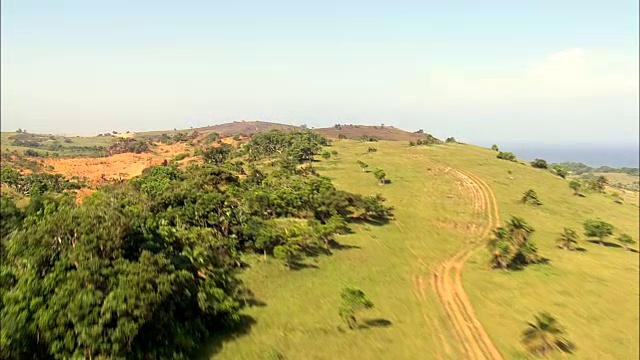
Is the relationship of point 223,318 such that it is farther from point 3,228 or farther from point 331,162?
point 331,162

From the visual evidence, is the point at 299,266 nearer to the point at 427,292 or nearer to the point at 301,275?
the point at 301,275

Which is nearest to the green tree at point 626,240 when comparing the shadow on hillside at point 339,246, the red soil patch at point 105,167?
the shadow on hillside at point 339,246

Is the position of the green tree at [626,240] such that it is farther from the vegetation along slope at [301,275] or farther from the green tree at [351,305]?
the green tree at [351,305]

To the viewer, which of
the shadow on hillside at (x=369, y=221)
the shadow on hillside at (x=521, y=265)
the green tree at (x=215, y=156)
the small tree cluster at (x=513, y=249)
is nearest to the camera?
the shadow on hillside at (x=521, y=265)

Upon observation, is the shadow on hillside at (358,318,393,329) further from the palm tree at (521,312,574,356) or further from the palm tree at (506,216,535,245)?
the palm tree at (506,216,535,245)

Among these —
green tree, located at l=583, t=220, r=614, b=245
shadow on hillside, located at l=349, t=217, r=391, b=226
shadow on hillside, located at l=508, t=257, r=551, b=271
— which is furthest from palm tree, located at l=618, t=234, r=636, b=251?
shadow on hillside, located at l=349, t=217, r=391, b=226
